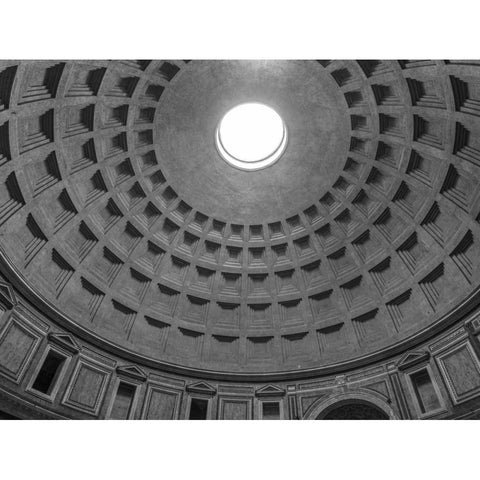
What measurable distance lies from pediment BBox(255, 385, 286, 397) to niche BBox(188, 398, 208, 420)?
2.82m

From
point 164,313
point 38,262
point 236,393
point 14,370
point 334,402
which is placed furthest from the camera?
point 164,313

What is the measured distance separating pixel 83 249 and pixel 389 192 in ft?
54.8

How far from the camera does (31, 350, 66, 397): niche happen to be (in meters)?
18.8

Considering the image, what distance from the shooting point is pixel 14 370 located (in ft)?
58.3

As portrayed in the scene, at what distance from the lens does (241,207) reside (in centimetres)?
2683

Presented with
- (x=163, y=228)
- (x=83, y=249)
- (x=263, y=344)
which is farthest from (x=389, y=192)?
(x=83, y=249)

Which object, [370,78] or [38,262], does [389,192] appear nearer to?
[370,78]

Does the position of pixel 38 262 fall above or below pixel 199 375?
above

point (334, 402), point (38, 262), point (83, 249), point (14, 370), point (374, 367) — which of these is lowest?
point (14, 370)

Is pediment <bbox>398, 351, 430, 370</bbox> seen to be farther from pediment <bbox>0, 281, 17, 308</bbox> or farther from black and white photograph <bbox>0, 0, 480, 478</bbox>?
pediment <bbox>0, 281, 17, 308</bbox>

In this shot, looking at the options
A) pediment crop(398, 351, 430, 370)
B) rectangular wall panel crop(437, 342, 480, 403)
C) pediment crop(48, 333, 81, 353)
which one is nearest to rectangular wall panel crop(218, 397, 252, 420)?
pediment crop(48, 333, 81, 353)

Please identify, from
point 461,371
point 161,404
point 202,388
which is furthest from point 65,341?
point 461,371

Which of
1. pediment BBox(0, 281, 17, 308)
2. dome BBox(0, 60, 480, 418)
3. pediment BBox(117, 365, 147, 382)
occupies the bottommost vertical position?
pediment BBox(117, 365, 147, 382)

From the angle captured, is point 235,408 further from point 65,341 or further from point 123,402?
point 65,341
